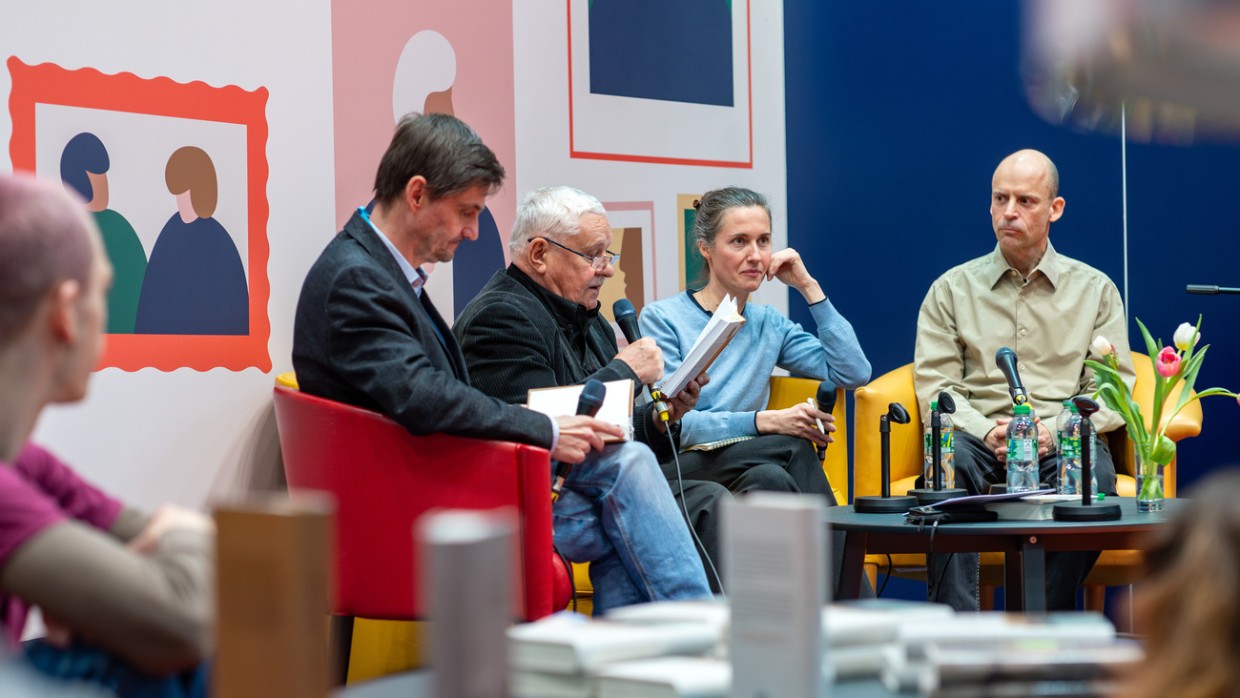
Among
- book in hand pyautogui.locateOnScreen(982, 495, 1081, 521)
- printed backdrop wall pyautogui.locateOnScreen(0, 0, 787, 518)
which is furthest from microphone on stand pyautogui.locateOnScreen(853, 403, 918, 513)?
printed backdrop wall pyautogui.locateOnScreen(0, 0, 787, 518)

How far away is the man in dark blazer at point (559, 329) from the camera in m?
3.35

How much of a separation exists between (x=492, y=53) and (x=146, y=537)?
131 inches

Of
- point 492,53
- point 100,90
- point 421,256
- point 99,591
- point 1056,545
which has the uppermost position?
point 492,53

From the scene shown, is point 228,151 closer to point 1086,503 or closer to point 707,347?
point 707,347

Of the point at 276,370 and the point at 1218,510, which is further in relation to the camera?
the point at 276,370

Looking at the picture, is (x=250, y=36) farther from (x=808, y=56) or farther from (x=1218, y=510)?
(x=1218, y=510)

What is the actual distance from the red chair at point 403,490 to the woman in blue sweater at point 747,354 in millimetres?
1089

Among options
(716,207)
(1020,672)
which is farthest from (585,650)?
(716,207)

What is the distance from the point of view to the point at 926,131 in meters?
5.23

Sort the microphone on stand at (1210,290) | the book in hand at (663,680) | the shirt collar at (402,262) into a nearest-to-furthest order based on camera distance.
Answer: the book in hand at (663,680) < the shirt collar at (402,262) < the microphone on stand at (1210,290)

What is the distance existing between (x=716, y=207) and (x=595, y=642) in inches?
124

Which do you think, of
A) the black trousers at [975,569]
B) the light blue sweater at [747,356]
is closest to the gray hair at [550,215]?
the light blue sweater at [747,356]

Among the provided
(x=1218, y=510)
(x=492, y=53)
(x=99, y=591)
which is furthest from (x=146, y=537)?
(x=492, y=53)

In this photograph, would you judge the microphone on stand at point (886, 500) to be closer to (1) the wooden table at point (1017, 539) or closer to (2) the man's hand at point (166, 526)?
(1) the wooden table at point (1017, 539)
